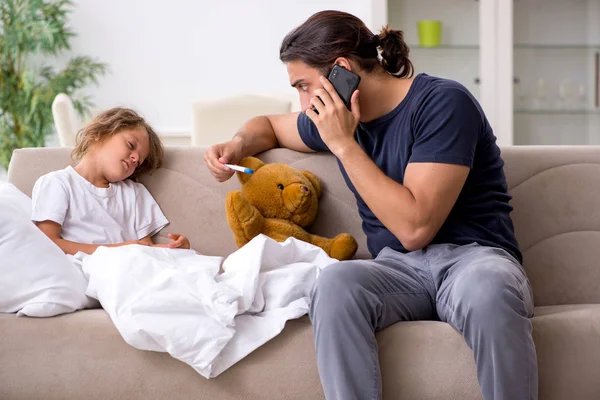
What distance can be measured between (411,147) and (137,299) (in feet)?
2.06

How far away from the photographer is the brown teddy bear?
1.85 meters

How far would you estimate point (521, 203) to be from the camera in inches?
76.0

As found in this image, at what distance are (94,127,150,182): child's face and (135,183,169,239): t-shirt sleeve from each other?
0.06 metres

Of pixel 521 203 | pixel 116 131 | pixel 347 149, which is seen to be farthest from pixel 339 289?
pixel 116 131

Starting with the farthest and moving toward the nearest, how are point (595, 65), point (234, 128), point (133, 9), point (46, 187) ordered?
1. point (133, 9)
2. point (595, 65)
3. point (234, 128)
4. point (46, 187)

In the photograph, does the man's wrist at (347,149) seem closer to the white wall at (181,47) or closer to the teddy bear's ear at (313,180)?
the teddy bear's ear at (313,180)

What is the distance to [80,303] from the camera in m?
1.61

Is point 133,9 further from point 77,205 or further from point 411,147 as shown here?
point 411,147

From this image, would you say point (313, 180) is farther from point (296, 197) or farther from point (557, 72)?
point (557, 72)

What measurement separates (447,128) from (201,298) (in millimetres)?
579

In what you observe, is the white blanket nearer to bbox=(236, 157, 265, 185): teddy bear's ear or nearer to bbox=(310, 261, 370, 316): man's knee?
bbox=(310, 261, 370, 316): man's knee

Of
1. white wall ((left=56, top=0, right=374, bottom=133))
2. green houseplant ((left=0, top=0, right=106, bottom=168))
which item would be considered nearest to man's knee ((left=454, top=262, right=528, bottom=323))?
white wall ((left=56, top=0, right=374, bottom=133))

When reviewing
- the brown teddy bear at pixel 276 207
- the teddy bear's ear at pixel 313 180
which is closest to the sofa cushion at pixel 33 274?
the brown teddy bear at pixel 276 207

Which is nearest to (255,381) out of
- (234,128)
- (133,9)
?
(234,128)
